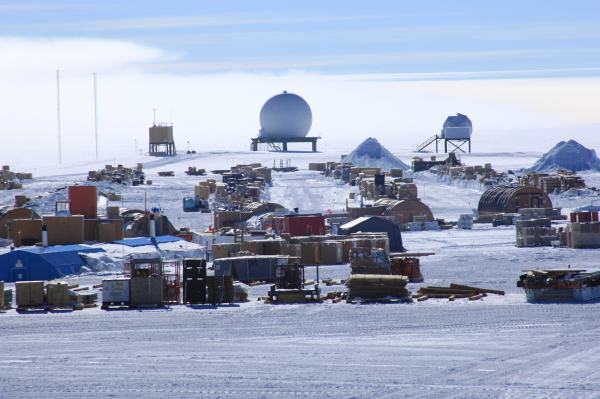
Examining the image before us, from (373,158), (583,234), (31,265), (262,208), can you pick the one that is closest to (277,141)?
(373,158)

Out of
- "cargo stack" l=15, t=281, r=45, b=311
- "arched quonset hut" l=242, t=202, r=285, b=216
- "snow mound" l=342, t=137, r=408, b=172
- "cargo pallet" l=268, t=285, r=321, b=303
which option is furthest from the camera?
"snow mound" l=342, t=137, r=408, b=172

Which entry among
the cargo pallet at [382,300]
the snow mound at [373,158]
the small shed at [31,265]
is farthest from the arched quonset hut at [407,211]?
the snow mound at [373,158]

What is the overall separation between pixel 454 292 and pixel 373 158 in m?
66.7

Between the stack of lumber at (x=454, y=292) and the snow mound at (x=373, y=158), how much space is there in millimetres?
61460

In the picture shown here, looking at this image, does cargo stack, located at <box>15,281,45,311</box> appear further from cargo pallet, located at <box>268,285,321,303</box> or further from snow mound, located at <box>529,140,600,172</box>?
snow mound, located at <box>529,140,600,172</box>

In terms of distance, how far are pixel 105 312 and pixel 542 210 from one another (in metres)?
25.7

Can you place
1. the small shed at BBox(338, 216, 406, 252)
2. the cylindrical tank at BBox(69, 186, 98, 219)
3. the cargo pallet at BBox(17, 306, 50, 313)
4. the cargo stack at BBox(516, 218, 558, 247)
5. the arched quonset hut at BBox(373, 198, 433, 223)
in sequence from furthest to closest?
the arched quonset hut at BBox(373, 198, 433, 223) < the cylindrical tank at BBox(69, 186, 98, 219) < the small shed at BBox(338, 216, 406, 252) < the cargo stack at BBox(516, 218, 558, 247) < the cargo pallet at BBox(17, 306, 50, 313)

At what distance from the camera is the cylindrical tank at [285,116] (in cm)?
12019

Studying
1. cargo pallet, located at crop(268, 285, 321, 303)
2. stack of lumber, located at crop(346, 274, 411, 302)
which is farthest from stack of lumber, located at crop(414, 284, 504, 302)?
cargo pallet, located at crop(268, 285, 321, 303)

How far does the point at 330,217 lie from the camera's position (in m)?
50.0

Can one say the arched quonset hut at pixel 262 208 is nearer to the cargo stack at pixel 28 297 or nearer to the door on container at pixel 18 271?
the door on container at pixel 18 271

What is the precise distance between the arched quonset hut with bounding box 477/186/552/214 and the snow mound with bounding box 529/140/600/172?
28558mm

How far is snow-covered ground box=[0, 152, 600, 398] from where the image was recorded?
17.4 metres

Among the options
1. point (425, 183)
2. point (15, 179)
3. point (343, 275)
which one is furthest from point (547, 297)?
point (15, 179)
